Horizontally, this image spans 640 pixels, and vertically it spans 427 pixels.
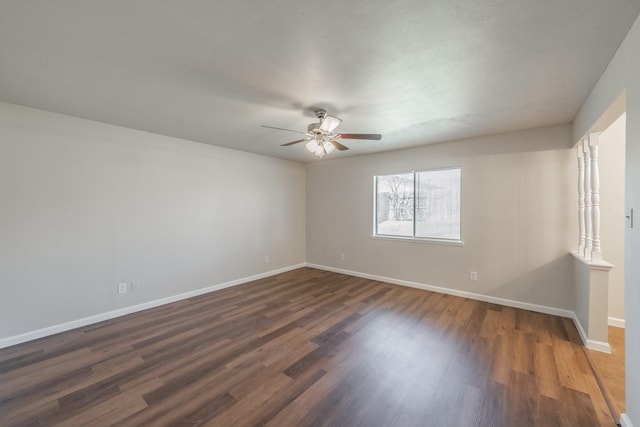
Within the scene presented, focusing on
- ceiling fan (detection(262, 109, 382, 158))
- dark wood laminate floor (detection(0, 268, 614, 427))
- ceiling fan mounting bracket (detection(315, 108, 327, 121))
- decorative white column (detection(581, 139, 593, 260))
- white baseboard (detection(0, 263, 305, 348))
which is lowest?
dark wood laminate floor (detection(0, 268, 614, 427))

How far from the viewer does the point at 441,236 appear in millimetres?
4289

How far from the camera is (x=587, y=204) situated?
2.91 m

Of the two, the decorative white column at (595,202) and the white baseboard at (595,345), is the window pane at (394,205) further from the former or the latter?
the white baseboard at (595,345)

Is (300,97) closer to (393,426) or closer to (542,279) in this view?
(393,426)

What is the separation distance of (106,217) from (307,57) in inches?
130

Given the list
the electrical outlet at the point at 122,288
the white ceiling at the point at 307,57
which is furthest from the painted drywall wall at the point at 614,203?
the electrical outlet at the point at 122,288

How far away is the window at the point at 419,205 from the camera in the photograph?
13.7ft

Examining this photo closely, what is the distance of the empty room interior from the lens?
1.59 m

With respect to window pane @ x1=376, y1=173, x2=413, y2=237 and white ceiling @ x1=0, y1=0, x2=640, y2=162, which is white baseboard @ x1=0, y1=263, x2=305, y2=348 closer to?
white ceiling @ x1=0, y1=0, x2=640, y2=162

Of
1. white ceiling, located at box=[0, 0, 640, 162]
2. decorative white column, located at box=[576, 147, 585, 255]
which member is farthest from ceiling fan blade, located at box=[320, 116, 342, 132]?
decorative white column, located at box=[576, 147, 585, 255]

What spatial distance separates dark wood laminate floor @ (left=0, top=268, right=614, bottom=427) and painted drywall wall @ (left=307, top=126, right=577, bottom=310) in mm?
505

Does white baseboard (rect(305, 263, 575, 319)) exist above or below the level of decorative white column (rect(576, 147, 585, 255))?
below

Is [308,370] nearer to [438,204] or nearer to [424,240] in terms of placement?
[424,240]

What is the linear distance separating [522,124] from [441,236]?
1.94m
